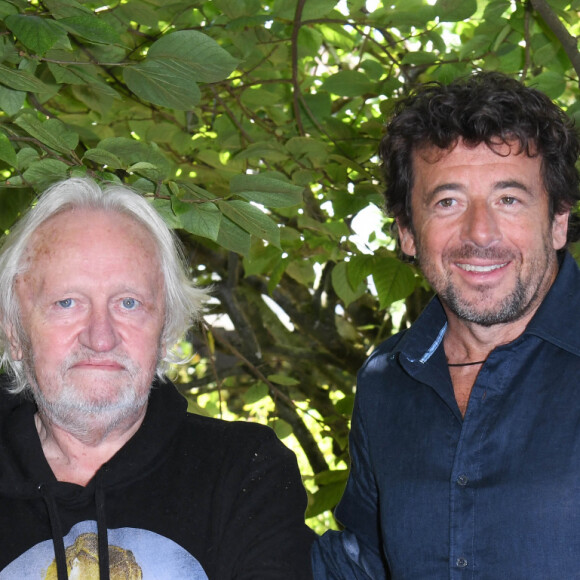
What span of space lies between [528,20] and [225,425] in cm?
161

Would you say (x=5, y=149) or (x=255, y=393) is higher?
(x=5, y=149)

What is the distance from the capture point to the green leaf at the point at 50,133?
6.10 feet

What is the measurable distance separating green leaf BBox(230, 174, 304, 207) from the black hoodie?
49 centimetres

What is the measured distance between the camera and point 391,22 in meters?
2.77

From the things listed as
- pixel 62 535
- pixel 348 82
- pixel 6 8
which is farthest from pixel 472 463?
pixel 348 82

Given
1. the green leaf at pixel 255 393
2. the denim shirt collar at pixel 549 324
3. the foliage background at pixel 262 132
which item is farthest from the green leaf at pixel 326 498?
the denim shirt collar at pixel 549 324

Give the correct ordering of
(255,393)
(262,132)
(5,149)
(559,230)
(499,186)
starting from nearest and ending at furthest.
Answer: (5,149) < (499,186) < (559,230) < (262,132) < (255,393)

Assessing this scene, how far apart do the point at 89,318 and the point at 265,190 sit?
0.46 metres

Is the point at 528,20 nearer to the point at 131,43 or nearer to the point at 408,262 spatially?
the point at 408,262

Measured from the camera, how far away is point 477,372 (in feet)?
7.04

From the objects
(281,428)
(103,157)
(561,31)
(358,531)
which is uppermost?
(561,31)

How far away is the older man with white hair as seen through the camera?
1.82 m

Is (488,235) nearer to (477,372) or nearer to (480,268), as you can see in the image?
(480,268)

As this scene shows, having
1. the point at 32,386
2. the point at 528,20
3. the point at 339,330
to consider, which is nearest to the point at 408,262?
the point at 528,20
